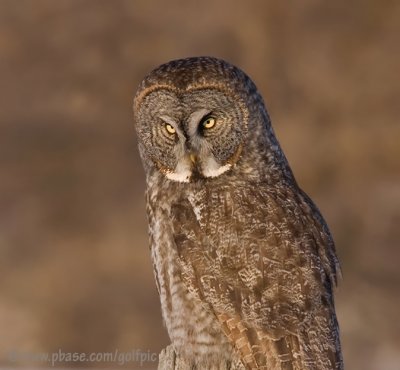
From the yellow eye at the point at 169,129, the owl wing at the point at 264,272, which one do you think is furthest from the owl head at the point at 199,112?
the owl wing at the point at 264,272

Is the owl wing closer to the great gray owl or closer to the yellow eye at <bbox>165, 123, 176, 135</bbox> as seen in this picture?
the great gray owl

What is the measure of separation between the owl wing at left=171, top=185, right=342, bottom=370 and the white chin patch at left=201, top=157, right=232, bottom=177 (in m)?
0.08

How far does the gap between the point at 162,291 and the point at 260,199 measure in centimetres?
45

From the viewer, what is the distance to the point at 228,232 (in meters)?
4.07

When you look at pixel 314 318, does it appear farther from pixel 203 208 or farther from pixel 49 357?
pixel 49 357

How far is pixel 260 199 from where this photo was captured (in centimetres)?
416

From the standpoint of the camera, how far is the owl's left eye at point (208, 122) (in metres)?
4.27

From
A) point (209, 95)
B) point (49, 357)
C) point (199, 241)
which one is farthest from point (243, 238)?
point (49, 357)

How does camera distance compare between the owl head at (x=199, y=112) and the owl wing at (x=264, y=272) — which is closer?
the owl wing at (x=264, y=272)

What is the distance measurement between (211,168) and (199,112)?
0.20 m

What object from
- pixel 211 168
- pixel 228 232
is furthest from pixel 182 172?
pixel 228 232

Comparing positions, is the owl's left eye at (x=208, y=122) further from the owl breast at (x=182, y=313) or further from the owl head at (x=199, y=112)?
the owl breast at (x=182, y=313)

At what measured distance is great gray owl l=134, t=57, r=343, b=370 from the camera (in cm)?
395

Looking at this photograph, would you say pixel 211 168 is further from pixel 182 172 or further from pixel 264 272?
pixel 264 272
